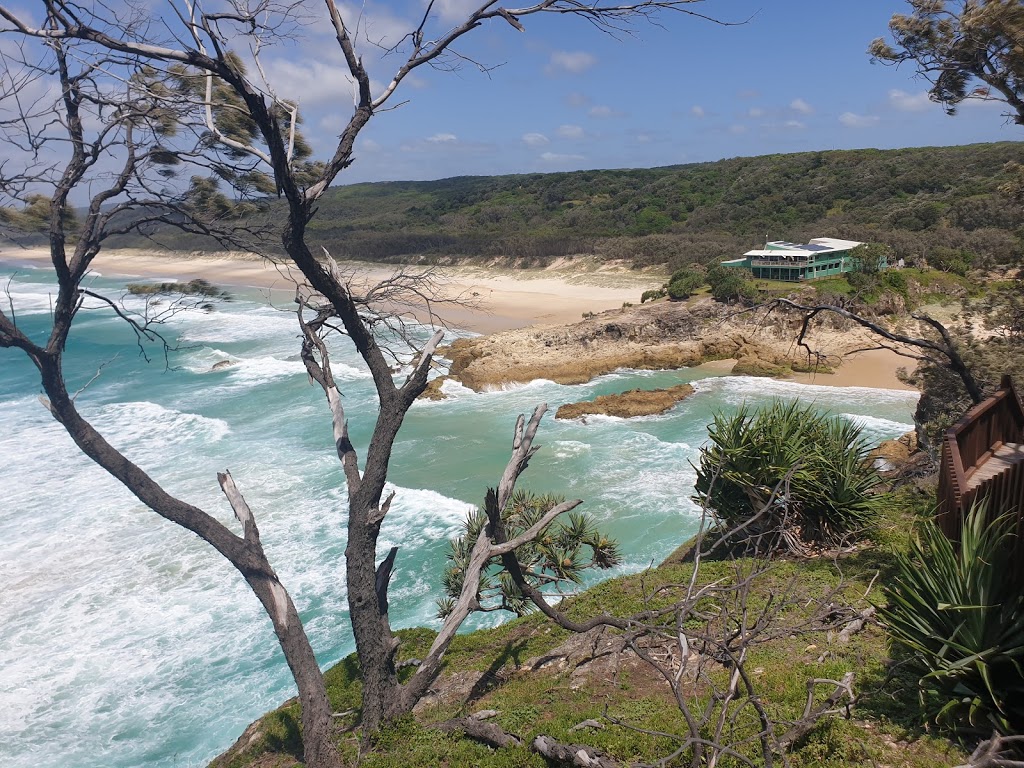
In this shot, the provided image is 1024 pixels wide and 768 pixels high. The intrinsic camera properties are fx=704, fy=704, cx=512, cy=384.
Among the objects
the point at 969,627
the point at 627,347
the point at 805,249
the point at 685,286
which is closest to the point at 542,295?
the point at 685,286

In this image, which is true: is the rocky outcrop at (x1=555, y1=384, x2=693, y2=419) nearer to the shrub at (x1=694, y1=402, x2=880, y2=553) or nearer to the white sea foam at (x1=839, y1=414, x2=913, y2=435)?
the white sea foam at (x1=839, y1=414, x2=913, y2=435)

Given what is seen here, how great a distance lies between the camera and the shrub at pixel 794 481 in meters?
8.96

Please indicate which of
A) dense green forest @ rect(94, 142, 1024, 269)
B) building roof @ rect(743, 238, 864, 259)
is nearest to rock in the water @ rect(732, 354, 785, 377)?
building roof @ rect(743, 238, 864, 259)

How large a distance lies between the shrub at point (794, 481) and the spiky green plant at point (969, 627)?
12.1 feet

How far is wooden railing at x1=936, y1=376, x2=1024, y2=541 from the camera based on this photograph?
519 cm

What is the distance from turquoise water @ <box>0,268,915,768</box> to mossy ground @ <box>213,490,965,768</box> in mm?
3350

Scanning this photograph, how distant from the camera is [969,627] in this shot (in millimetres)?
4562

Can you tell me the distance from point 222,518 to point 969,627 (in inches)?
579

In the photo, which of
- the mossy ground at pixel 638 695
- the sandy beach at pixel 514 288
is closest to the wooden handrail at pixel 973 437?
the mossy ground at pixel 638 695

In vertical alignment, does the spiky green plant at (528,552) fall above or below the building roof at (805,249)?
below

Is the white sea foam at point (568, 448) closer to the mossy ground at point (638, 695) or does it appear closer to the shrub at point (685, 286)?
the mossy ground at point (638, 695)

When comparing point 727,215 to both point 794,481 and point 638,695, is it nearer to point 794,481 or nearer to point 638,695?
point 794,481

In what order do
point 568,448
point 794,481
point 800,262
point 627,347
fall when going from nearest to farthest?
point 794,481 < point 568,448 < point 627,347 < point 800,262

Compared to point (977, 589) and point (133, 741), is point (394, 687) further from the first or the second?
point (133, 741)
